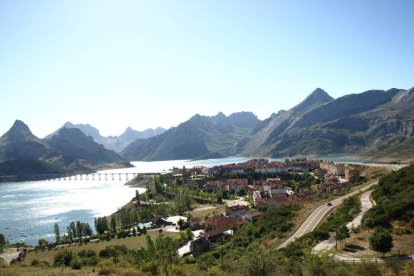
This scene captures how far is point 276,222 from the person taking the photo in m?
45.1

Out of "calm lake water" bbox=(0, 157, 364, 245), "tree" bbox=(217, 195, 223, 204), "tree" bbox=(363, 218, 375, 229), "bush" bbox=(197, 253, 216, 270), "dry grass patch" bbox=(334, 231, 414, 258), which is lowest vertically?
"calm lake water" bbox=(0, 157, 364, 245)

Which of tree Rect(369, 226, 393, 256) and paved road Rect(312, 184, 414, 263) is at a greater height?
tree Rect(369, 226, 393, 256)

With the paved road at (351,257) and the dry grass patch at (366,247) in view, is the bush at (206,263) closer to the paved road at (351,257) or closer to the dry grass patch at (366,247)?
the paved road at (351,257)

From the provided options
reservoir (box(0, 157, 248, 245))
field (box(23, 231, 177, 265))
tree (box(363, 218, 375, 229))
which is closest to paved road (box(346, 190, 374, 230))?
tree (box(363, 218, 375, 229))

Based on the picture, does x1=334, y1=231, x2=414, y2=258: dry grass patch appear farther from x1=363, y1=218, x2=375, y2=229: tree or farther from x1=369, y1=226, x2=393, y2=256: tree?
x1=363, y1=218, x2=375, y2=229: tree

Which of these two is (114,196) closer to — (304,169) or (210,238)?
(304,169)

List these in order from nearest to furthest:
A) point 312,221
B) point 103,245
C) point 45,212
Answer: point 312,221
point 103,245
point 45,212

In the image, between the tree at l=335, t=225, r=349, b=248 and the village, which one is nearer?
the tree at l=335, t=225, r=349, b=248

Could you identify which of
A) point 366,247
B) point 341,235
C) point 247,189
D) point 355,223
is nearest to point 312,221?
point 355,223

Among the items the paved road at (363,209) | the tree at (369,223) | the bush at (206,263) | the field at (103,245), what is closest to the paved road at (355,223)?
the paved road at (363,209)

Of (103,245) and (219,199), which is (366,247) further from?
(219,199)

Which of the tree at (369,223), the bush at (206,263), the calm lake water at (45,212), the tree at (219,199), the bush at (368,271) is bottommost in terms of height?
the calm lake water at (45,212)

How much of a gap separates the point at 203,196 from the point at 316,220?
58077mm

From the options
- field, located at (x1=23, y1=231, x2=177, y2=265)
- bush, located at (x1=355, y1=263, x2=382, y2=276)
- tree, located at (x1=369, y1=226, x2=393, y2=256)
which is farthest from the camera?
field, located at (x1=23, y1=231, x2=177, y2=265)
